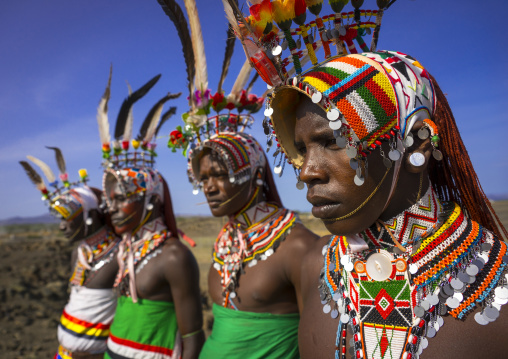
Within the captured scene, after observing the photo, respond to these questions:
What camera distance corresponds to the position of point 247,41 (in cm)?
159

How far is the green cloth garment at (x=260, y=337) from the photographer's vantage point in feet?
8.85

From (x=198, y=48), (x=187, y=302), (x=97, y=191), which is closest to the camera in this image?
(x=198, y=48)

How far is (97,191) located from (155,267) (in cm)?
228

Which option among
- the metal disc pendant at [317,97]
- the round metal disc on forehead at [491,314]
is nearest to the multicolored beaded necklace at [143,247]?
the metal disc pendant at [317,97]

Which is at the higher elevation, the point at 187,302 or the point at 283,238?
the point at 283,238

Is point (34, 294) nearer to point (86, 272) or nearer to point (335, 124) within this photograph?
point (86, 272)

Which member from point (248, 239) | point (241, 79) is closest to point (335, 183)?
point (248, 239)

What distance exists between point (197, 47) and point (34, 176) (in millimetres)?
4005

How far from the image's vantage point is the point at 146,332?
3.50 m

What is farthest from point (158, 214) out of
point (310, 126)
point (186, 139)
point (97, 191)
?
point (310, 126)

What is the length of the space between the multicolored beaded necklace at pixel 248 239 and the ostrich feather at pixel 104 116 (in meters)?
2.38

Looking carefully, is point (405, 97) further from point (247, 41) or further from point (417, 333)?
point (417, 333)

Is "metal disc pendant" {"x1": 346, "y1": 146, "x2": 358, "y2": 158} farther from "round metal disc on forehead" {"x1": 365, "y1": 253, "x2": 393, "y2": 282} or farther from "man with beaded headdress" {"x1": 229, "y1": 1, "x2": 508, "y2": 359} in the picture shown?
"round metal disc on forehead" {"x1": 365, "y1": 253, "x2": 393, "y2": 282}

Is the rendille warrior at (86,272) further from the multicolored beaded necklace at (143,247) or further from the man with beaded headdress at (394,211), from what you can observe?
the man with beaded headdress at (394,211)
